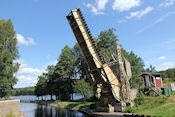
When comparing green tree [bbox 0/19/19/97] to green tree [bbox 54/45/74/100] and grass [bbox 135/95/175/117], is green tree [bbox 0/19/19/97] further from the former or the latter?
green tree [bbox 54/45/74/100]

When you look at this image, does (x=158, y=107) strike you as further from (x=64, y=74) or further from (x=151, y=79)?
(x=64, y=74)

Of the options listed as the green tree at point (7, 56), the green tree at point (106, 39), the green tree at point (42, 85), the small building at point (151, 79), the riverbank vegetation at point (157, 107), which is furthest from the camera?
the green tree at point (42, 85)

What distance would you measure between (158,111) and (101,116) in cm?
693

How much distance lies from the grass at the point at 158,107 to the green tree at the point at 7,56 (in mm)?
18914

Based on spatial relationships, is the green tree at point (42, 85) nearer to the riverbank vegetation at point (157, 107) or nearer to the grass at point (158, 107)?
the riverbank vegetation at point (157, 107)

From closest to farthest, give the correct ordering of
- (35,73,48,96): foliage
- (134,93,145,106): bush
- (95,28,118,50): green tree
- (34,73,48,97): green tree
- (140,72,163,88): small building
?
(134,93,145,106): bush, (140,72,163,88): small building, (95,28,118,50): green tree, (34,73,48,97): green tree, (35,73,48,96): foliage

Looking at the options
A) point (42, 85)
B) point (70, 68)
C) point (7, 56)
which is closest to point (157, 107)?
point (7, 56)

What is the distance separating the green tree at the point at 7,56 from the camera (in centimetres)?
2196

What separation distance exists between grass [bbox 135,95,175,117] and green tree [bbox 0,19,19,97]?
18914 millimetres

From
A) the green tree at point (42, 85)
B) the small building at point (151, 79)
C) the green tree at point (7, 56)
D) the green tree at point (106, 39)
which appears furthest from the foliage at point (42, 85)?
the small building at point (151, 79)

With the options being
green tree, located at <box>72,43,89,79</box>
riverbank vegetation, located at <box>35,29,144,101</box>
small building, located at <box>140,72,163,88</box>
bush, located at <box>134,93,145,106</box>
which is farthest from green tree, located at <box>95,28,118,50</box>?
bush, located at <box>134,93,145,106</box>

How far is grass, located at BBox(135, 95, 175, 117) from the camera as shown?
47.5 ft

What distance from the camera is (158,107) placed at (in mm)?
16516

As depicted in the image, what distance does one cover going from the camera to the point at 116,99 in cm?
2061
